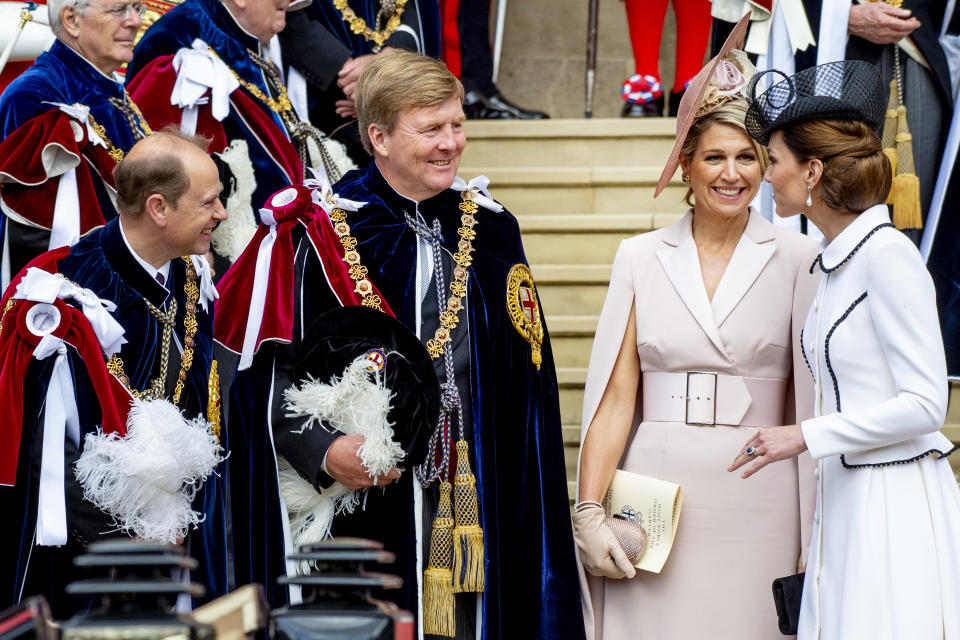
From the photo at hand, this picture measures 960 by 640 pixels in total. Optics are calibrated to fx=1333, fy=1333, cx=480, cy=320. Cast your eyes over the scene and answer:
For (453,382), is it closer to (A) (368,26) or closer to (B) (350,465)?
(B) (350,465)

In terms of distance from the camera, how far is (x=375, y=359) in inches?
136

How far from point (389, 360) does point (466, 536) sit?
537 mm

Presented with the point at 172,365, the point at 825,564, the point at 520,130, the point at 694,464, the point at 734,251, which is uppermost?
the point at 520,130

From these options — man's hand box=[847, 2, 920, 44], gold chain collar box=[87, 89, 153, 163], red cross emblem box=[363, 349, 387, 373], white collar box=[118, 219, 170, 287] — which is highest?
man's hand box=[847, 2, 920, 44]

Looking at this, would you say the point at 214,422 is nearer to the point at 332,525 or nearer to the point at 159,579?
the point at 332,525

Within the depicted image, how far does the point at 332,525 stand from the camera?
363 cm

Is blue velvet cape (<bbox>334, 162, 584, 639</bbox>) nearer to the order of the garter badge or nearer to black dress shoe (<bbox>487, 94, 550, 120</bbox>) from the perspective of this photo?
the order of the garter badge

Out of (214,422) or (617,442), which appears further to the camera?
(617,442)

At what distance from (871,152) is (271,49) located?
3317 millimetres

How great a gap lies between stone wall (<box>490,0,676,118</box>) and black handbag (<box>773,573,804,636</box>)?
6160 millimetres

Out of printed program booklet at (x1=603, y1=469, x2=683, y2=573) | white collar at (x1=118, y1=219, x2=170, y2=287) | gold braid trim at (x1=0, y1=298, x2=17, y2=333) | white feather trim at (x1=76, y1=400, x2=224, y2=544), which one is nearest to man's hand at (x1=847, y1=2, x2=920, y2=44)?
printed program booklet at (x1=603, y1=469, x2=683, y2=573)

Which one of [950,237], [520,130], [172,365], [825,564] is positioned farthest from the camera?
[520,130]

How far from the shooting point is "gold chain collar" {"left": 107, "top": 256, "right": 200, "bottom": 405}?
11.2ft

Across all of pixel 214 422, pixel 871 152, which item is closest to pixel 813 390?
pixel 871 152
